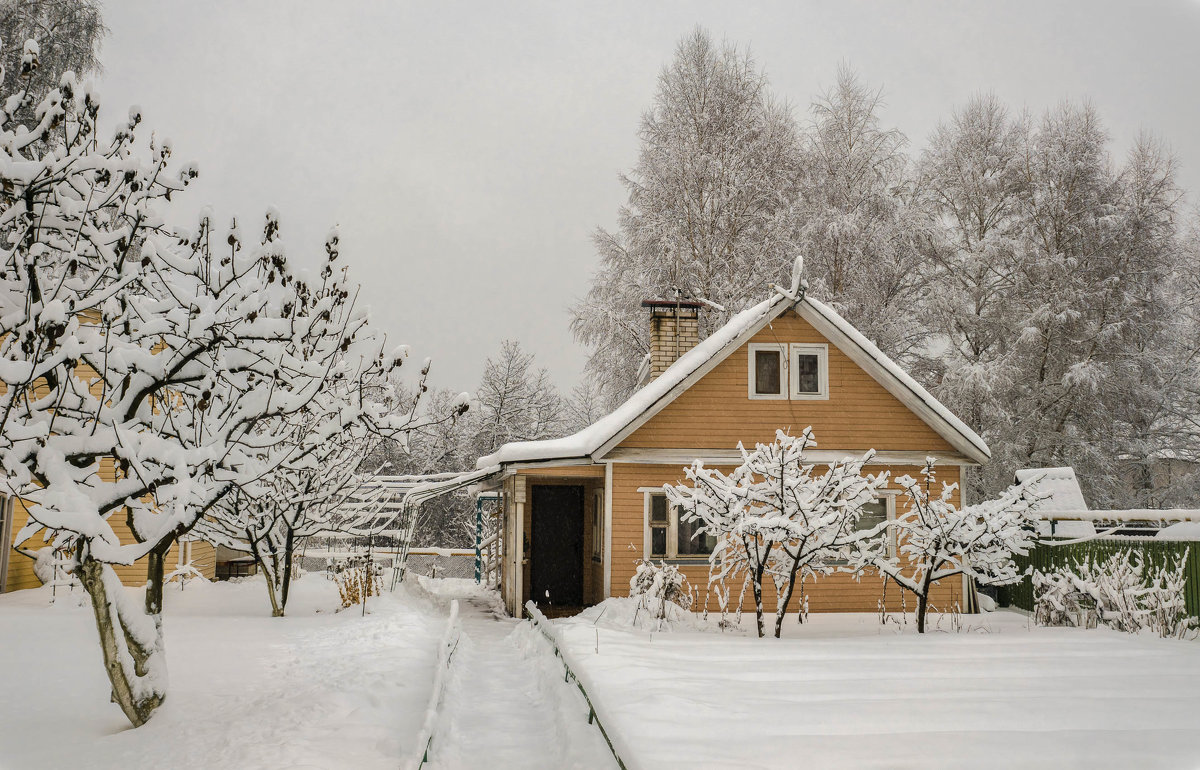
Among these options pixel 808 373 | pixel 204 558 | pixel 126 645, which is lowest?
pixel 204 558

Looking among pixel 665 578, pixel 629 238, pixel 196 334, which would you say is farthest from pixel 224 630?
pixel 629 238

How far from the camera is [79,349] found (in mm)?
4906

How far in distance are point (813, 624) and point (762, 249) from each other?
43.4ft

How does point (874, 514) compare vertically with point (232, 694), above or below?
above

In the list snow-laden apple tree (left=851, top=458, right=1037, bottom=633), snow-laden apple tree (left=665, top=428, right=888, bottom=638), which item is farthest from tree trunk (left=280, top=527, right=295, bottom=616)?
snow-laden apple tree (left=851, top=458, right=1037, bottom=633)

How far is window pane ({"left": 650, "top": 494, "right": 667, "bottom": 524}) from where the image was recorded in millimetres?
15070

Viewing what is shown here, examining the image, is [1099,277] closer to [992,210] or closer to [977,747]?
[992,210]

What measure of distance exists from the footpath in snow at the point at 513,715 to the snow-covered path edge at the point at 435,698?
13 cm

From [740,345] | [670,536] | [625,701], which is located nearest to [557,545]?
[670,536]

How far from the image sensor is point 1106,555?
1386cm

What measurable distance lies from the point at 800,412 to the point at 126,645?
1199cm

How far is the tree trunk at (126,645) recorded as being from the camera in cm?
575

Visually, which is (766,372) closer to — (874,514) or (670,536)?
(874,514)

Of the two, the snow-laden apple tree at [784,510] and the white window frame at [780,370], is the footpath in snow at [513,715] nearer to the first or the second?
the snow-laden apple tree at [784,510]
